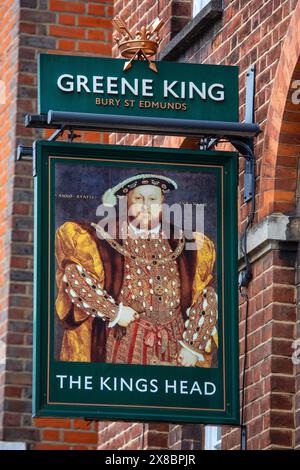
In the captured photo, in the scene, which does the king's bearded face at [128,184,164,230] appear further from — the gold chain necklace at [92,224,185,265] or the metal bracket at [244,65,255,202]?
the metal bracket at [244,65,255,202]

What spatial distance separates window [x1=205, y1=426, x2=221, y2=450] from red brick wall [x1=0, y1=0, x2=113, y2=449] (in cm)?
344

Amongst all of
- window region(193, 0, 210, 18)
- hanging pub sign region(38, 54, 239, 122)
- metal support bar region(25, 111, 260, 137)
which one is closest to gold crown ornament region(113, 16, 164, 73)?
hanging pub sign region(38, 54, 239, 122)

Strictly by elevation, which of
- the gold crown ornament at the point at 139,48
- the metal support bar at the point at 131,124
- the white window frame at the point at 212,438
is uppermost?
the gold crown ornament at the point at 139,48

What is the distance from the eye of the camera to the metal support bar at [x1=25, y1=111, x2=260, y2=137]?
925cm

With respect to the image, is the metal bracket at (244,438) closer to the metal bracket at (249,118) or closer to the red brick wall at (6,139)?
the metal bracket at (249,118)

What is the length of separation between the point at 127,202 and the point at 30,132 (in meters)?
5.75

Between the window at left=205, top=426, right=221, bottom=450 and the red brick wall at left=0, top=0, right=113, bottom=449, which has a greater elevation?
the red brick wall at left=0, top=0, right=113, bottom=449

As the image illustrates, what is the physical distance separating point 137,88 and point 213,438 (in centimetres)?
265

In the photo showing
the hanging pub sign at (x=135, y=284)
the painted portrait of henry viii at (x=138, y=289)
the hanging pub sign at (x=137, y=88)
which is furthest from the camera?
the hanging pub sign at (x=137, y=88)

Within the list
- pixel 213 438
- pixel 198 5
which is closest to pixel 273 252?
pixel 213 438

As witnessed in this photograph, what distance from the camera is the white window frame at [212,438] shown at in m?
10.8

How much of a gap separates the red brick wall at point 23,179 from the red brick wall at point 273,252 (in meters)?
4.55

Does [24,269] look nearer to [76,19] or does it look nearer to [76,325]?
[76,19]

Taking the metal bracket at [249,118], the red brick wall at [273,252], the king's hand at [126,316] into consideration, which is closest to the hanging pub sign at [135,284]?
the king's hand at [126,316]
